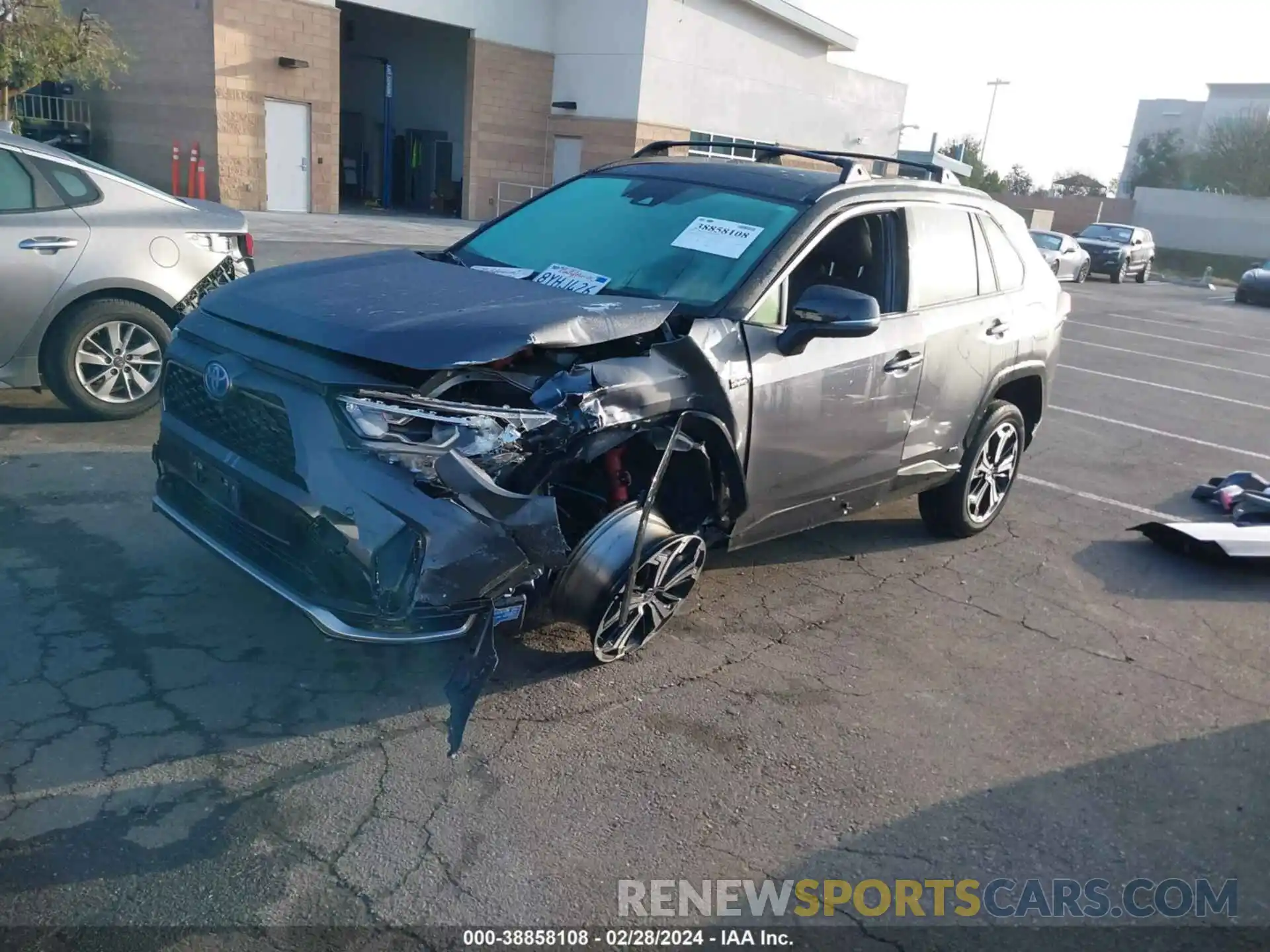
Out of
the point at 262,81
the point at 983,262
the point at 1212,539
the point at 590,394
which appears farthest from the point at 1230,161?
the point at 590,394

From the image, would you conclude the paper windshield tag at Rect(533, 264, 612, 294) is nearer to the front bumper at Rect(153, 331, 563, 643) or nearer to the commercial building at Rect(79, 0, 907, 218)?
the front bumper at Rect(153, 331, 563, 643)

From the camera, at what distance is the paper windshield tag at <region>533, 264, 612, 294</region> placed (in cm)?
449

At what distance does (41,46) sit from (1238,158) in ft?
178

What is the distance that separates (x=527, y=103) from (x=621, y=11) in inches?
139

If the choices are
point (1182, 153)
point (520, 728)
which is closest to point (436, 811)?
point (520, 728)

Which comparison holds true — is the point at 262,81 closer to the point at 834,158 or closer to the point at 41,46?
the point at 41,46

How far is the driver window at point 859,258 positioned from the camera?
4.85 metres

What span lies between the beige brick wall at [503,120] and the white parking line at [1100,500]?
2268 centimetres

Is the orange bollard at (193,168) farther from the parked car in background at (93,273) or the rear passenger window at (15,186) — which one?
the rear passenger window at (15,186)

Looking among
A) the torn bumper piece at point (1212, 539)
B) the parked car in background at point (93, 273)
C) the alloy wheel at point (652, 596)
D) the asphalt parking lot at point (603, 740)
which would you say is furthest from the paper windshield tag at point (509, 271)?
the torn bumper piece at point (1212, 539)

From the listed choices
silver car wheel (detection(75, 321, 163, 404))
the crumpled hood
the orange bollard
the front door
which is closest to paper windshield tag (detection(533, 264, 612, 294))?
the crumpled hood

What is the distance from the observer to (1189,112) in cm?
8731

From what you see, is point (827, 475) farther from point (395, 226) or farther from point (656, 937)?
point (395, 226)

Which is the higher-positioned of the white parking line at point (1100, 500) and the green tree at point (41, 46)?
the green tree at point (41, 46)
